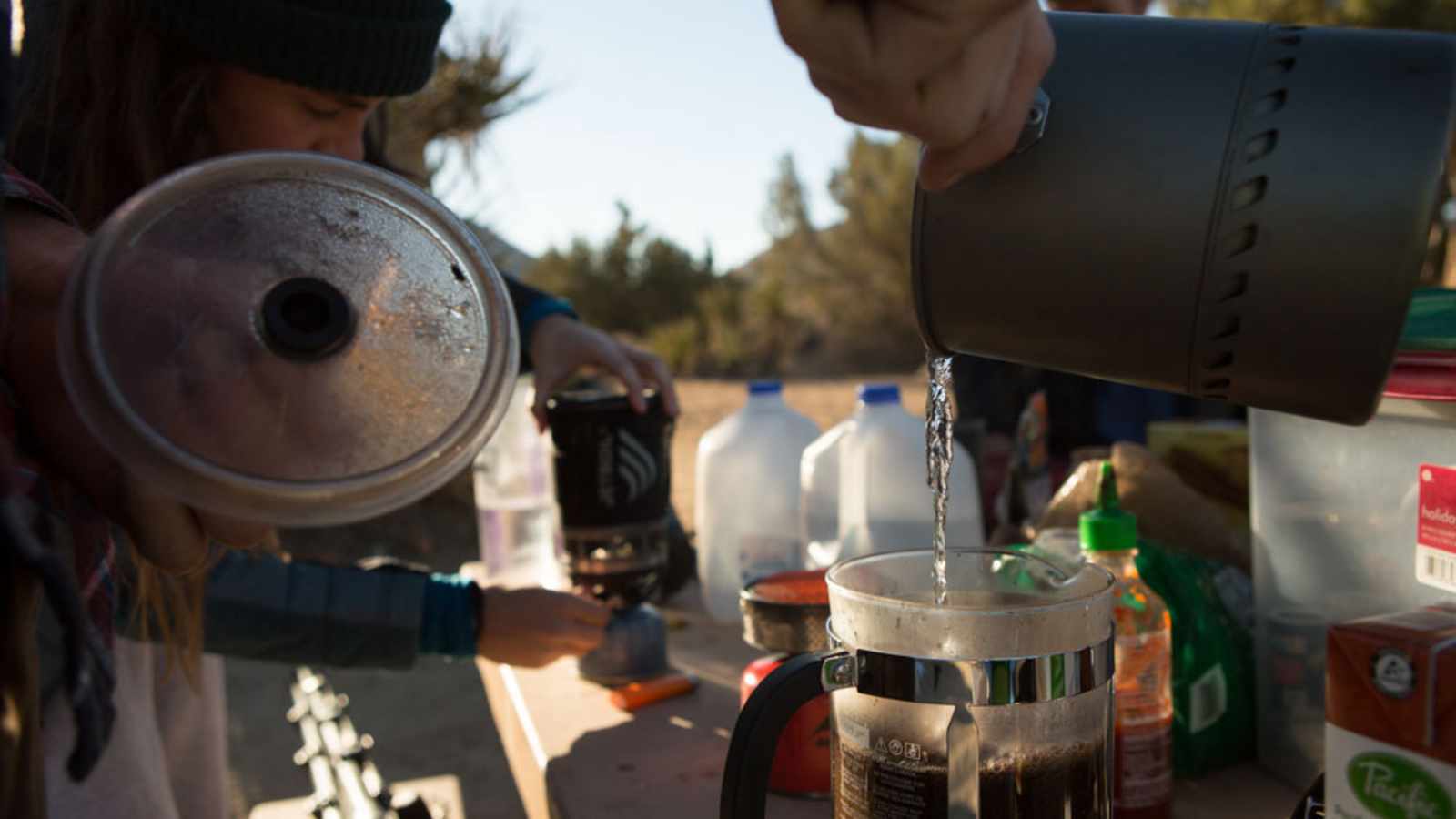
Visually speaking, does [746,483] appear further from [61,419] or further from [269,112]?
[61,419]

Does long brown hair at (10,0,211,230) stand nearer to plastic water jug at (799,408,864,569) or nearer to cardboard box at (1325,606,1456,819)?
plastic water jug at (799,408,864,569)

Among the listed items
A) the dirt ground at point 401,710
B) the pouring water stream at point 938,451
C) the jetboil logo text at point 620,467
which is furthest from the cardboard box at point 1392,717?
the dirt ground at point 401,710

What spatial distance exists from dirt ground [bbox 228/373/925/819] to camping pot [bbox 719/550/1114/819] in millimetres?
1964

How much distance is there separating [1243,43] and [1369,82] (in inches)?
2.6

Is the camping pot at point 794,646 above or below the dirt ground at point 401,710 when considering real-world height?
above

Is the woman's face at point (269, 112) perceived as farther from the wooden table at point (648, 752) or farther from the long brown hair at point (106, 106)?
the wooden table at point (648, 752)

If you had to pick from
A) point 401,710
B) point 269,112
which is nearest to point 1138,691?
point 269,112

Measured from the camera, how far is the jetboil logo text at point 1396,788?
0.63 meters

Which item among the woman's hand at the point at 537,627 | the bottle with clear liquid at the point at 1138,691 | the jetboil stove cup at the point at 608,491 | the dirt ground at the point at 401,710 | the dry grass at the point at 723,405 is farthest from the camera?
the dry grass at the point at 723,405

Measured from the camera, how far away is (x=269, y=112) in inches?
47.8

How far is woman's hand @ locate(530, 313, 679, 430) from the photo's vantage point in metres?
1.50

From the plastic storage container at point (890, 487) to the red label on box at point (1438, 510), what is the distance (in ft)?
2.38

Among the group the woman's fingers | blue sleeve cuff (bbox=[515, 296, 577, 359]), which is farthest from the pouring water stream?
blue sleeve cuff (bbox=[515, 296, 577, 359])

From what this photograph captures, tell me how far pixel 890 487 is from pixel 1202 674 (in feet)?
2.02
